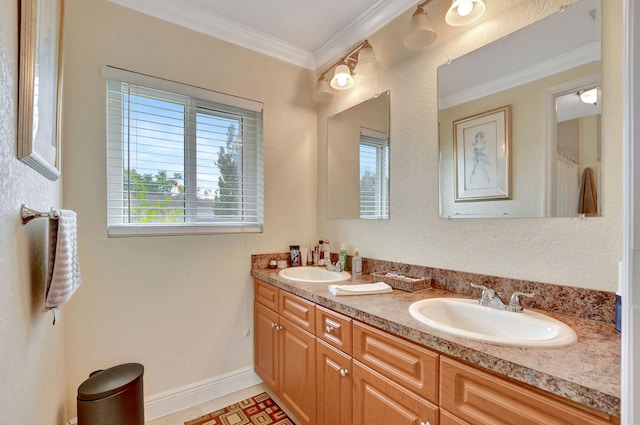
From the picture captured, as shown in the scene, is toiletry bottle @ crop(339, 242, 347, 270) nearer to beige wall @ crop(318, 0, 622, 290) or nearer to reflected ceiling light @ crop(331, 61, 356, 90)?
beige wall @ crop(318, 0, 622, 290)

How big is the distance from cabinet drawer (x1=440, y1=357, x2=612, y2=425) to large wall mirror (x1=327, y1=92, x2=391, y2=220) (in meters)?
1.12

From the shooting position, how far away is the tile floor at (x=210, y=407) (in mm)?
1833

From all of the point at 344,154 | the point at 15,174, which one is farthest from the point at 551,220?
the point at 15,174

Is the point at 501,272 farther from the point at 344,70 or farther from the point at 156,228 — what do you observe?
the point at 156,228

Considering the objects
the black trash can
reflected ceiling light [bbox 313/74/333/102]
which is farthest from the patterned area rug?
reflected ceiling light [bbox 313/74/333/102]

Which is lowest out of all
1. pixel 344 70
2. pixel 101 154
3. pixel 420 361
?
pixel 420 361

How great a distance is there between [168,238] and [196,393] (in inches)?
41.7

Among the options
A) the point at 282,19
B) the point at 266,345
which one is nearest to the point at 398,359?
the point at 266,345

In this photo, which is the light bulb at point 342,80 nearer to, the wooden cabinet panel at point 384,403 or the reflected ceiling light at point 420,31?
the reflected ceiling light at point 420,31

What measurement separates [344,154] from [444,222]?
993mm

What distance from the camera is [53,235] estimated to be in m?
1.00

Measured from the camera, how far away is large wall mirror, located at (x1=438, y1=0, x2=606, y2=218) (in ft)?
3.67

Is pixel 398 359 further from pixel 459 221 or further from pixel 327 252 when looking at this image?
pixel 327 252

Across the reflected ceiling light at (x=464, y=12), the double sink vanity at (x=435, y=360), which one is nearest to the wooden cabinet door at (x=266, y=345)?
the double sink vanity at (x=435, y=360)
